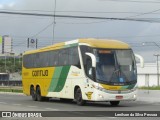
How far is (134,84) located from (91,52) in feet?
9.85

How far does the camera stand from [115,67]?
2494 centimetres

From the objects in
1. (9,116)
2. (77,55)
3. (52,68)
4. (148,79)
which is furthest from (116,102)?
(148,79)

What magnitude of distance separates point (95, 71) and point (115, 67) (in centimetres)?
114

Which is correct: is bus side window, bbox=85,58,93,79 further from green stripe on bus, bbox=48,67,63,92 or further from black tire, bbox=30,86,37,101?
black tire, bbox=30,86,37,101

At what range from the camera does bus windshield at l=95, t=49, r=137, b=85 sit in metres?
24.7

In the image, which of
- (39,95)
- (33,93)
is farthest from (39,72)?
(33,93)

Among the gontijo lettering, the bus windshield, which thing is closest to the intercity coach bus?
the bus windshield

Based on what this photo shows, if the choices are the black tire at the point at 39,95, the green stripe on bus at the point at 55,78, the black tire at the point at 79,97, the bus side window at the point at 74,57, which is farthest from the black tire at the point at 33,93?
the black tire at the point at 79,97

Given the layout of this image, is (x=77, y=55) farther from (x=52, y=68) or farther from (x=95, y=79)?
(x=52, y=68)

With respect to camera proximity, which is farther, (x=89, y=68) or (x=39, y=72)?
(x=39, y=72)

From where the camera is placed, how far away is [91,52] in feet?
82.4

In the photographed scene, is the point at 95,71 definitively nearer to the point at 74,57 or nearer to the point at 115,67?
the point at 115,67

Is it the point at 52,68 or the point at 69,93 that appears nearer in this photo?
the point at 69,93

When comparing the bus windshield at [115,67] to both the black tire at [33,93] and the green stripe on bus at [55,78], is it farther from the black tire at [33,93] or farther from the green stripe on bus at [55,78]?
the black tire at [33,93]
